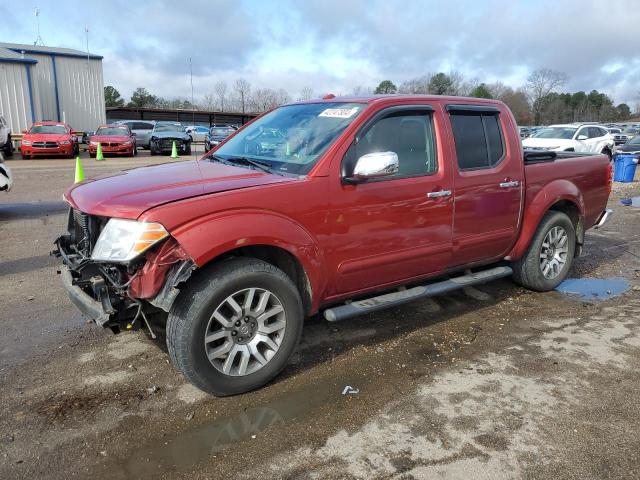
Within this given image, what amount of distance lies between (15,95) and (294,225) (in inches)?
1220

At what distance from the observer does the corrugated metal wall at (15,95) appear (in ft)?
91.4

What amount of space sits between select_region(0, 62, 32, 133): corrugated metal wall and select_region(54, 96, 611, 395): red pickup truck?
2926cm

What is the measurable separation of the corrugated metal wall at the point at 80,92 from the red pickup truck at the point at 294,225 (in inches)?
1310

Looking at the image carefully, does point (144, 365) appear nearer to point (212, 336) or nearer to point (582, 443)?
point (212, 336)

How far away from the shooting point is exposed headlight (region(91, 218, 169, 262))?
2.91m

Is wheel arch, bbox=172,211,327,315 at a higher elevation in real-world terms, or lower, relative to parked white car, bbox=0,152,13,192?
higher

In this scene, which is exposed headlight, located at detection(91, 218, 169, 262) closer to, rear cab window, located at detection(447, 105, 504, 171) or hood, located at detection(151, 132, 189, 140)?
rear cab window, located at detection(447, 105, 504, 171)

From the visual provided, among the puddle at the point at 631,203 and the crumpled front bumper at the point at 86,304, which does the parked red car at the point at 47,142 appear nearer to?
the puddle at the point at 631,203

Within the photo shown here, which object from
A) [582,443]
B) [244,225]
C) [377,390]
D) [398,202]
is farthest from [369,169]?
[582,443]

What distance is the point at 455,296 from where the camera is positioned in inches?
211

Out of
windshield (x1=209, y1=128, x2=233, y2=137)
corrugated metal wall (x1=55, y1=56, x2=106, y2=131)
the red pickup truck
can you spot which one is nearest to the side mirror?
the red pickup truck

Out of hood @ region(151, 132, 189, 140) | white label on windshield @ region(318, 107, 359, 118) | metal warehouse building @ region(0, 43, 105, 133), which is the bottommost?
hood @ region(151, 132, 189, 140)

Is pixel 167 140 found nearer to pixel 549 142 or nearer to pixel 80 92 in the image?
pixel 80 92

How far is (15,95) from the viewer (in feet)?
92.8
